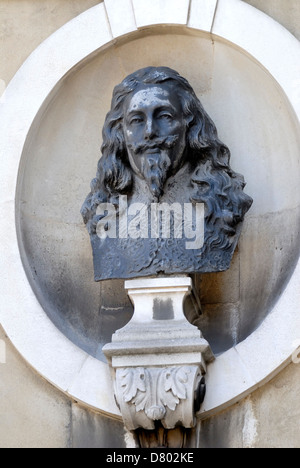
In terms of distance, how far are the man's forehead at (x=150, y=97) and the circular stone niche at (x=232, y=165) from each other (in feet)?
1.53

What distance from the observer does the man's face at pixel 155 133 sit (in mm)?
8023

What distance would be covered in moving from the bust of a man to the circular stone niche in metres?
0.22

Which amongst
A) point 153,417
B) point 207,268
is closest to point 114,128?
point 207,268

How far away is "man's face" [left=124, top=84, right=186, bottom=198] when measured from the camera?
8023 millimetres

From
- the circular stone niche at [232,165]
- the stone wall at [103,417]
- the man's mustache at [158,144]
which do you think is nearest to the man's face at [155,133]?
the man's mustache at [158,144]

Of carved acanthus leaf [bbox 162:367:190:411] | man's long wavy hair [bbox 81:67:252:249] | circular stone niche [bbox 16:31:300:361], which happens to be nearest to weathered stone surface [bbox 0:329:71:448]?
circular stone niche [bbox 16:31:300:361]

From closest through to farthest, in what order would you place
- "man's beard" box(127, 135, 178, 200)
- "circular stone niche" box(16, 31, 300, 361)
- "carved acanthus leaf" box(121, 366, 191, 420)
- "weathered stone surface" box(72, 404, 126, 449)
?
"carved acanthus leaf" box(121, 366, 191, 420) < "weathered stone surface" box(72, 404, 126, 449) < "man's beard" box(127, 135, 178, 200) < "circular stone niche" box(16, 31, 300, 361)

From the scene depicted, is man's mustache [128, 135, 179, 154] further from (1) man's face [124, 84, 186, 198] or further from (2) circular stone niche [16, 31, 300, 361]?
(2) circular stone niche [16, 31, 300, 361]

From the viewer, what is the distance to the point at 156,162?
802cm

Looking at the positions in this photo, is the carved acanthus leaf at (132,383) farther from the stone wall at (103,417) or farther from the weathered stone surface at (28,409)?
the weathered stone surface at (28,409)

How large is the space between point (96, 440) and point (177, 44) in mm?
2015
